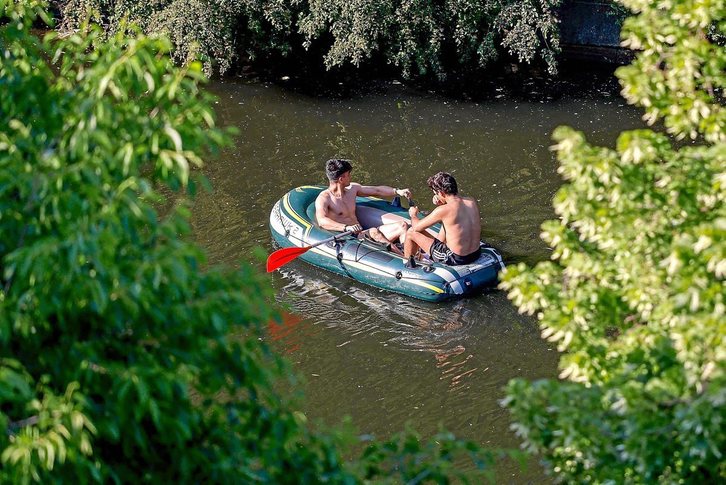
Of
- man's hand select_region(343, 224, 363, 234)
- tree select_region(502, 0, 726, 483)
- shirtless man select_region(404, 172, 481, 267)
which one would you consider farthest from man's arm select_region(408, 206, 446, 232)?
tree select_region(502, 0, 726, 483)

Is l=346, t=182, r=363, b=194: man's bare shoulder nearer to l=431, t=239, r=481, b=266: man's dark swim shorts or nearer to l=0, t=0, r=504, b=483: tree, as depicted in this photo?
l=431, t=239, r=481, b=266: man's dark swim shorts

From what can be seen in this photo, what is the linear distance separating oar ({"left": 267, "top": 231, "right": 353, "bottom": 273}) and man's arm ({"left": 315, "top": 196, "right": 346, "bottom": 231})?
24 cm

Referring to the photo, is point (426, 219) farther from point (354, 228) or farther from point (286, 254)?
point (286, 254)

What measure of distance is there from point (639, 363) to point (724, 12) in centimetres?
183

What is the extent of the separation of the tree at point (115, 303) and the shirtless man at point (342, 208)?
6831 mm

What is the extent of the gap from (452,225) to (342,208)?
1648mm

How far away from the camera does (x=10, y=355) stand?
3.85 metres

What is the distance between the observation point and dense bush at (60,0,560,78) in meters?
15.7

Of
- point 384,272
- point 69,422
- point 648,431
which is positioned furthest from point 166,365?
point 384,272

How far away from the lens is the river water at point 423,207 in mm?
8984

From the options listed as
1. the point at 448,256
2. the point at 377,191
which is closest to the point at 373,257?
the point at 448,256

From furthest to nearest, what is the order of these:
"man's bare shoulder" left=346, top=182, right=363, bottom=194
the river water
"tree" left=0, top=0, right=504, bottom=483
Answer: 1. "man's bare shoulder" left=346, top=182, right=363, bottom=194
2. the river water
3. "tree" left=0, top=0, right=504, bottom=483

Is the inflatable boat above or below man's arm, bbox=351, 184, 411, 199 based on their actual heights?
below

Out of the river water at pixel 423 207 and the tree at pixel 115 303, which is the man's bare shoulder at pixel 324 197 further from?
the tree at pixel 115 303
